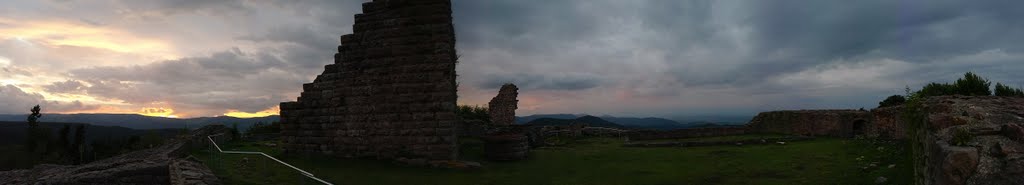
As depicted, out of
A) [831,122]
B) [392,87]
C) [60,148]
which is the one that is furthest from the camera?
[60,148]

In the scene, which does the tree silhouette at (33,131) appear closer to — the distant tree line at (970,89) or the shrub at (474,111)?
the shrub at (474,111)

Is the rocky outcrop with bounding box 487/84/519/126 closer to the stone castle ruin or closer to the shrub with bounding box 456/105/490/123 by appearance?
the shrub with bounding box 456/105/490/123

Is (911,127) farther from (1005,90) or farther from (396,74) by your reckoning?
(396,74)

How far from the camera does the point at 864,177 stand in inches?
367

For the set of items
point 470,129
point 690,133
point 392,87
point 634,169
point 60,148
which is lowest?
point 60,148

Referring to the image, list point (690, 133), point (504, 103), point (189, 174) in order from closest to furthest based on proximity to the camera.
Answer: point (189, 174)
point (690, 133)
point (504, 103)

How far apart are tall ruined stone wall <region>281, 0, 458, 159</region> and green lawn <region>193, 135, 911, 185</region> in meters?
0.63

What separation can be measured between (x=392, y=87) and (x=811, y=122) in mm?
18077

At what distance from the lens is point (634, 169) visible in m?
12.6

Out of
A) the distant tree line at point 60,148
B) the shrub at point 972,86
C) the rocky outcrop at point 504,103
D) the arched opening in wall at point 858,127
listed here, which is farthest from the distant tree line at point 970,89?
the distant tree line at point 60,148

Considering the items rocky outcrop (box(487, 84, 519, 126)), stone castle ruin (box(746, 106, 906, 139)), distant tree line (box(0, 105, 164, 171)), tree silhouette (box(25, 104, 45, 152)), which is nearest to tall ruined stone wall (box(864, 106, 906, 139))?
stone castle ruin (box(746, 106, 906, 139))

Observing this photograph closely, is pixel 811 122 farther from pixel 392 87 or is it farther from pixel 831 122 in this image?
pixel 392 87

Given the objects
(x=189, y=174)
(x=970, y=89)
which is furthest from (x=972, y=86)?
(x=189, y=174)

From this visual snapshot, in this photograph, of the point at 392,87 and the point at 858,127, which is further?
the point at 858,127
